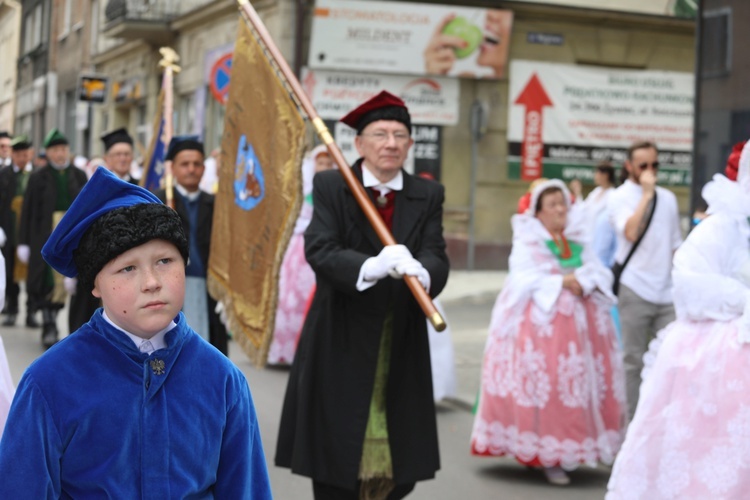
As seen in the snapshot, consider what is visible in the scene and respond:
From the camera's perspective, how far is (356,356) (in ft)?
16.9

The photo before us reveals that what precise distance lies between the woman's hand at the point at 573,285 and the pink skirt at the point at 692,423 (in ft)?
6.37

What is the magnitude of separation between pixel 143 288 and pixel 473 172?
1821 centimetres

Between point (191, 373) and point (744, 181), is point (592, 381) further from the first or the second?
point (191, 373)

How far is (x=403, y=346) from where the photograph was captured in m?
5.19

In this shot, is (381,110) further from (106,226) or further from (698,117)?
(698,117)

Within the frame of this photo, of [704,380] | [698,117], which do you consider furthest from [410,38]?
[704,380]

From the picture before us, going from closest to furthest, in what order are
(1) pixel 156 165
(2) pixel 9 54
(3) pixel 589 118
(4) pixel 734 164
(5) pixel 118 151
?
(4) pixel 734 164, (1) pixel 156 165, (5) pixel 118 151, (3) pixel 589 118, (2) pixel 9 54

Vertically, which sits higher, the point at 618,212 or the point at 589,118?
the point at 589,118

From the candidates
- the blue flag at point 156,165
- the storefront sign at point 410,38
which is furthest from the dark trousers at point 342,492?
the storefront sign at point 410,38

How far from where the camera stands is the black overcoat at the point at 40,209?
1159 cm

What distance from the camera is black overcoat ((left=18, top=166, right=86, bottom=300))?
38.0 ft

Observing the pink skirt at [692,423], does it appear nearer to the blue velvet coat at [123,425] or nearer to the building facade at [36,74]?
the blue velvet coat at [123,425]

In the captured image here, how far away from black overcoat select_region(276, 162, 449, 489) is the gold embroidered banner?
18 centimetres

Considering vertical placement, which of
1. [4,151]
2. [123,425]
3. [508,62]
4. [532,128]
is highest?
[508,62]
